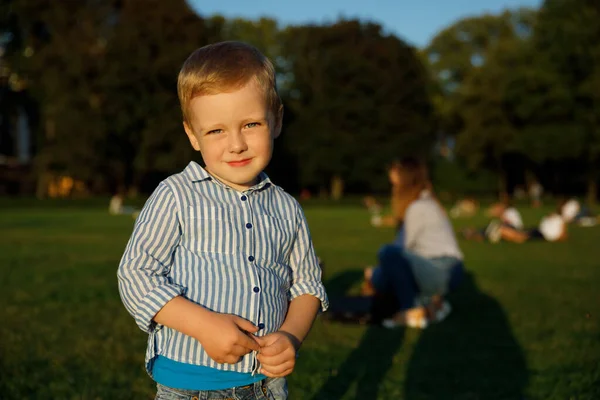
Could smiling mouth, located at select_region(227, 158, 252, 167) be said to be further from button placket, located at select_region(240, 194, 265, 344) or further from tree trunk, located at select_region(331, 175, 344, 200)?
→ tree trunk, located at select_region(331, 175, 344, 200)

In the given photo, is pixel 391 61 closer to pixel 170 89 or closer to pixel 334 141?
pixel 334 141

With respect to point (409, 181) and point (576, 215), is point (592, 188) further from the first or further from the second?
point (409, 181)

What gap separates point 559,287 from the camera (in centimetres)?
1098

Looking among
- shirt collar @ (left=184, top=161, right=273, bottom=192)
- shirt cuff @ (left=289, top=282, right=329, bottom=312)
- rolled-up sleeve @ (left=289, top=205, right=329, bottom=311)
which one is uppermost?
shirt collar @ (left=184, top=161, right=273, bottom=192)

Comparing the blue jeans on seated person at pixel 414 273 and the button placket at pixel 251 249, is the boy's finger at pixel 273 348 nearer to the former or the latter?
the button placket at pixel 251 249

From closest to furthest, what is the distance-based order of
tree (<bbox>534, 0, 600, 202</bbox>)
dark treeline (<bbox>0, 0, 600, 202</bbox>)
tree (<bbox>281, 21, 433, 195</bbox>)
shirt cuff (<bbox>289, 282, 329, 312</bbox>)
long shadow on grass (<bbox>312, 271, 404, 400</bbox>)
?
shirt cuff (<bbox>289, 282, 329, 312</bbox>), long shadow on grass (<bbox>312, 271, 404, 400</bbox>), dark treeline (<bbox>0, 0, 600, 202</bbox>), tree (<bbox>534, 0, 600, 202</bbox>), tree (<bbox>281, 21, 433, 195</bbox>)

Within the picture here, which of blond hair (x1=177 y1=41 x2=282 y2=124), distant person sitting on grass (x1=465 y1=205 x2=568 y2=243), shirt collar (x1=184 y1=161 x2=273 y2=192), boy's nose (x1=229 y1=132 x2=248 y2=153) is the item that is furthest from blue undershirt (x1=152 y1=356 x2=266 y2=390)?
distant person sitting on grass (x1=465 y1=205 x2=568 y2=243)

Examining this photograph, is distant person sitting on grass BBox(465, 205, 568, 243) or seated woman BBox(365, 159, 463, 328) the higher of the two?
seated woman BBox(365, 159, 463, 328)

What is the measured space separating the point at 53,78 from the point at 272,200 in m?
47.8

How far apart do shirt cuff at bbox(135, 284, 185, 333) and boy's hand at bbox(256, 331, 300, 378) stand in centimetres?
31

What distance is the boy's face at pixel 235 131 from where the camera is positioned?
2.43 metres

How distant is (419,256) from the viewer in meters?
8.61

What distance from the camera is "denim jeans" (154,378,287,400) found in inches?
96.5

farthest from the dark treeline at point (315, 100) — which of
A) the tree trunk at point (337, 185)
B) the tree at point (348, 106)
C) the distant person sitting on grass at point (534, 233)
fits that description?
the distant person sitting on grass at point (534, 233)
